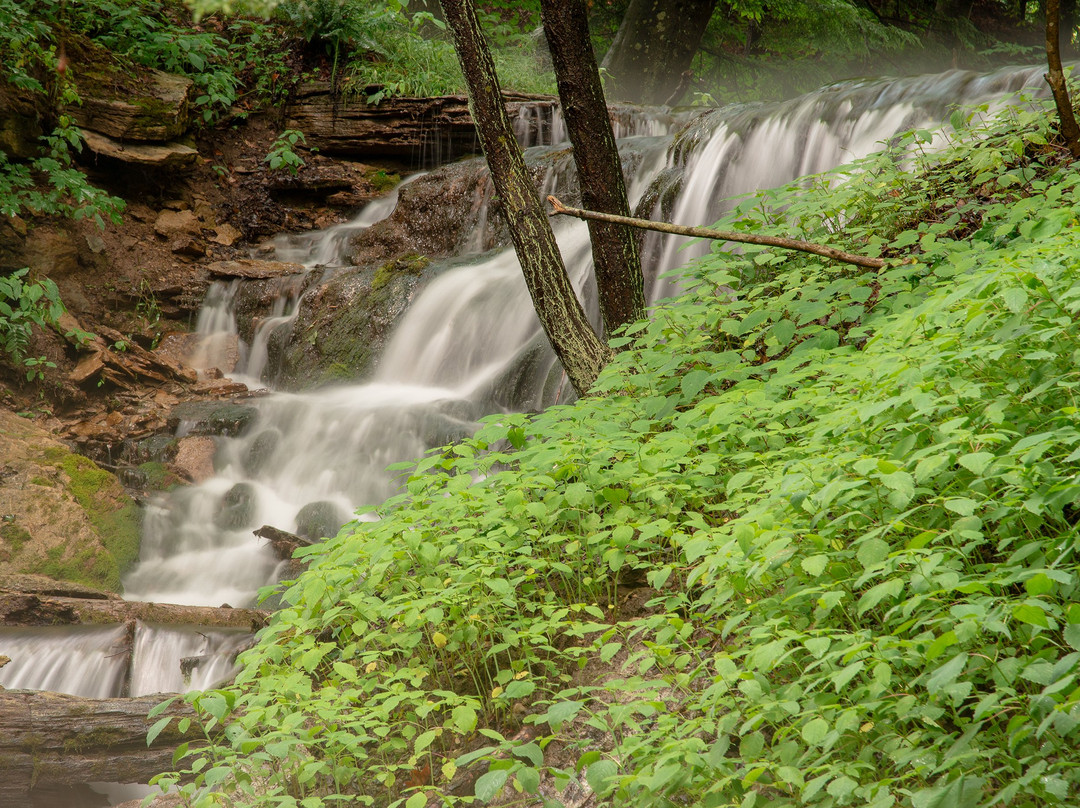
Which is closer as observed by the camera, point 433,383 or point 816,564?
point 816,564

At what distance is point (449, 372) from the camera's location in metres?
7.91

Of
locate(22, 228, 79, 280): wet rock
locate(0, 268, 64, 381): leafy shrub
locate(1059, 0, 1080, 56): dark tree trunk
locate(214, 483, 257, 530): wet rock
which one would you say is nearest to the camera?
locate(214, 483, 257, 530): wet rock

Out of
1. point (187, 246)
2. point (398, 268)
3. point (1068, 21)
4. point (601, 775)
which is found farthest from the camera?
point (1068, 21)

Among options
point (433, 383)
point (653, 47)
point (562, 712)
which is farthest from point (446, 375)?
point (653, 47)

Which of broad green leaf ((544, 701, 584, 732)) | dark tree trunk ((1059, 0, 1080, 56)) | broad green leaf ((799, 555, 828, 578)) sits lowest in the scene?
broad green leaf ((544, 701, 584, 732))

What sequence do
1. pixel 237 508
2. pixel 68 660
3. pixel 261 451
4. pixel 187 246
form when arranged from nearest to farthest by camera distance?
pixel 68 660, pixel 237 508, pixel 261 451, pixel 187 246

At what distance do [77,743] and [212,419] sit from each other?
466 centimetres

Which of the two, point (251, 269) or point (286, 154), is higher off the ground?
point (286, 154)

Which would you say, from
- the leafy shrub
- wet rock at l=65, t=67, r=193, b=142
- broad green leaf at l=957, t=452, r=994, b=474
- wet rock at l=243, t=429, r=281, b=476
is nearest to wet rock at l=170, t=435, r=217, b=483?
wet rock at l=243, t=429, r=281, b=476

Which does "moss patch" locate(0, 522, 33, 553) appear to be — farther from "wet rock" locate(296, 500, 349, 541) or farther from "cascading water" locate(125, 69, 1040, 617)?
"wet rock" locate(296, 500, 349, 541)

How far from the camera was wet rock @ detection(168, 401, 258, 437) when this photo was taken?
25.1 ft

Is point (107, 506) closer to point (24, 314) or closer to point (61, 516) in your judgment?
point (61, 516)

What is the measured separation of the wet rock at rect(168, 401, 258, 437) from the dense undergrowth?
15.1ft

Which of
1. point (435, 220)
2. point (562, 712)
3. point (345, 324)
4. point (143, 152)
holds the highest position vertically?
point (143, 152)
